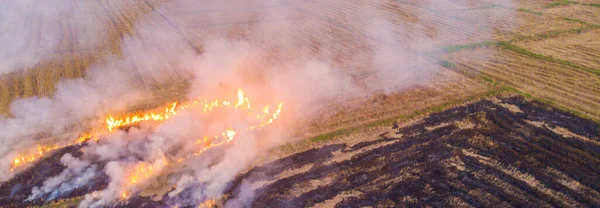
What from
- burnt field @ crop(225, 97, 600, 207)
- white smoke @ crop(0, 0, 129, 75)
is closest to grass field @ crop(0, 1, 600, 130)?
white smoke @ crop(0, 0, 129, 75)

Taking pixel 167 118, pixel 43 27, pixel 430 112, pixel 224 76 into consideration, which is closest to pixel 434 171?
pixel 430 112

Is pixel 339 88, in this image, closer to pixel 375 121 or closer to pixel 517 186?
pixel 375 121

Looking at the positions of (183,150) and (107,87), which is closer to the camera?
(183,150)

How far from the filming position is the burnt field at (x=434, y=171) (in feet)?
36.4

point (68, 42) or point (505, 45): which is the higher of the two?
point (505, 45)

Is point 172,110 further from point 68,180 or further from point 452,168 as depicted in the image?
point 452,168

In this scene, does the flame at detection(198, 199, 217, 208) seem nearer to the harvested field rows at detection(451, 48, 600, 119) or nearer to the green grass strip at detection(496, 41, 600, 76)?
the harvested field rows at detection(451, 48, 600, 119)

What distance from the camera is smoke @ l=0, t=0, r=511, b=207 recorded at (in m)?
12.0

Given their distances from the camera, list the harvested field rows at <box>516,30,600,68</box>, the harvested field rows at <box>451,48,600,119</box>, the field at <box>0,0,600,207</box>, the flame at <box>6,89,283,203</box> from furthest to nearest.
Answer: the harvested field rows at <box>516,30,600,68</box>, the harvested field rows at <box>451,48,600,119</box>, the flame at <box>6,89,283,203</box>, the field at <box>0,0,600,207</box>

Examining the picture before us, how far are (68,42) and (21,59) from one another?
2.66 metres

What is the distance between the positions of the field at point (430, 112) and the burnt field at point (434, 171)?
4cm

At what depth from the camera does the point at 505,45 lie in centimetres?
2222

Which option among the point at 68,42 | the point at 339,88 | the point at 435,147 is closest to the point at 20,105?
the point at 68,42

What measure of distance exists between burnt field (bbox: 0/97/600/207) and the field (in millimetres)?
41
